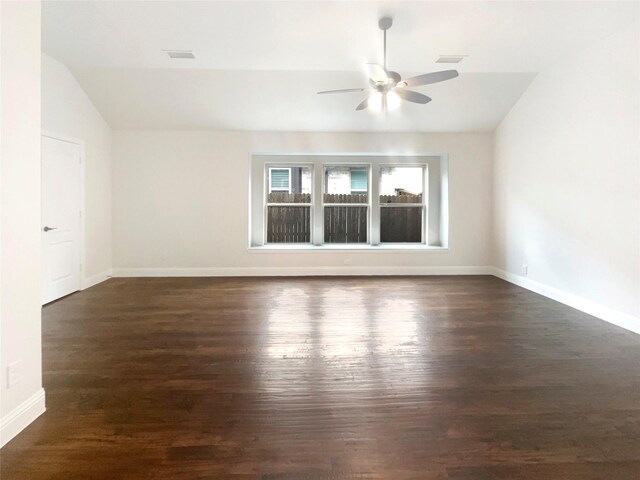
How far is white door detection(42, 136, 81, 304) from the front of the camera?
179 inches

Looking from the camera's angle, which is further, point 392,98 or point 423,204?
point 423,204

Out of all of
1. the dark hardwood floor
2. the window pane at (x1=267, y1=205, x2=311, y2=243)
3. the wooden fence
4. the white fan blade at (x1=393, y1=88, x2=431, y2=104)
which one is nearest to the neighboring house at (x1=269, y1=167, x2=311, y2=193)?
the wooden fence

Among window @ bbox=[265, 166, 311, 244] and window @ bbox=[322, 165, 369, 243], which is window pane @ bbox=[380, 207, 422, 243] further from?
window @ bbox=[265, 166, 311, 244]

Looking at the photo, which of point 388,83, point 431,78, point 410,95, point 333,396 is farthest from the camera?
point 410,95

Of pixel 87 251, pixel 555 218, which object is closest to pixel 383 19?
pixel 555 218

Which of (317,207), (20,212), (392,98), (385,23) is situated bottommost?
(20,212)

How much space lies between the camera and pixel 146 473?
162cm

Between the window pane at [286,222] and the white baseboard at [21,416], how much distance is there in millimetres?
5165

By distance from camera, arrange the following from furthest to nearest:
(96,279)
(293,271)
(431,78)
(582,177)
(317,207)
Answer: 1. (317,207)
2. (293,271)
3. (96,279)
4. (582,177)
5. (431,78)

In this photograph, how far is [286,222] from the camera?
711 centimetres

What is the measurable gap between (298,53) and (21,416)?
4131 millimetres

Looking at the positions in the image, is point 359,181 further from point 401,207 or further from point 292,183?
point 292,183

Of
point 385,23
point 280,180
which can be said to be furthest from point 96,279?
point 385,23

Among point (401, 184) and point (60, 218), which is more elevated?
point (401, 184)
